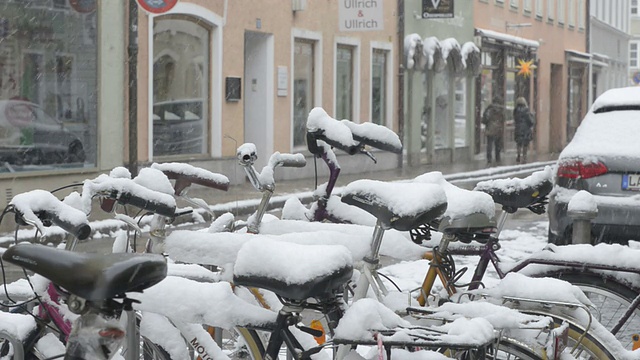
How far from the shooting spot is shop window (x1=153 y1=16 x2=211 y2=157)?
1859 cm

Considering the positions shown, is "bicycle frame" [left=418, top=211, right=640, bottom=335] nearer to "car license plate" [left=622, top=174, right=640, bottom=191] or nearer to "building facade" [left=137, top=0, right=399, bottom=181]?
"car license plate" [left=622, top=174, right=640, bottom=191]

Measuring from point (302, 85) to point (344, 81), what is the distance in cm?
187

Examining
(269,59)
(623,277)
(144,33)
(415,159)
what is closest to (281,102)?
(269,59)

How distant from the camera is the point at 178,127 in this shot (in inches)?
758

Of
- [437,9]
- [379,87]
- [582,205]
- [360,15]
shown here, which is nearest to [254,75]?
[360,15]

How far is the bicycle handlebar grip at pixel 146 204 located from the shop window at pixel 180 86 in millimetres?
14785

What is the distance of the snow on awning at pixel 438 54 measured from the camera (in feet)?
87.4

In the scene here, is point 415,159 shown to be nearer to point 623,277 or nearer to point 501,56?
point 501,56

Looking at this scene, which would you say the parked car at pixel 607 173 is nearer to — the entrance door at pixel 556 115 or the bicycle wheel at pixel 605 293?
the bicycle wheel at pixel 605 293

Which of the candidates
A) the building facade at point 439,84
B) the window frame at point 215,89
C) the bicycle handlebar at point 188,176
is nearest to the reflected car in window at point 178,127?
the window frame at point 215,89

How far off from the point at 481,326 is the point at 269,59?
18290 mm

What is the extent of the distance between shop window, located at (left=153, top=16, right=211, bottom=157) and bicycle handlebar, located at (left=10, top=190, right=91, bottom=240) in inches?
585

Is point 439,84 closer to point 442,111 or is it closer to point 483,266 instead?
point 442,111

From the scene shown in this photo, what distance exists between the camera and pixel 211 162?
62.9 feet
